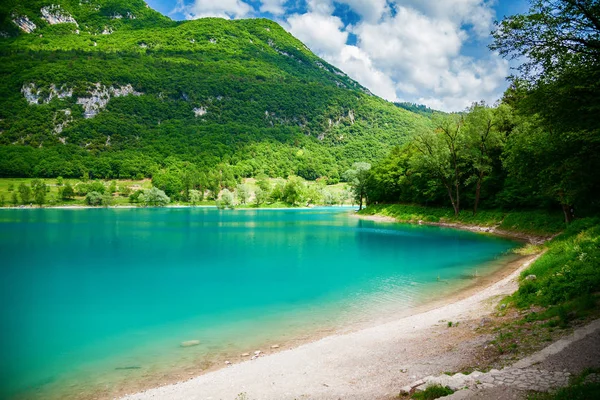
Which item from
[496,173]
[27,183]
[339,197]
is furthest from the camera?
[339,197]

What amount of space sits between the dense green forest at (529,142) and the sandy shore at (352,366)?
783cm

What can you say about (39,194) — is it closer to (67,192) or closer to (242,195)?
(67,192)

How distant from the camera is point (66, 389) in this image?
32.3 feet

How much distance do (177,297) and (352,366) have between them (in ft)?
43.6

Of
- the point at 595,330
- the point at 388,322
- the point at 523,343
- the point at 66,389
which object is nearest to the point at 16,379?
the point at 66,389

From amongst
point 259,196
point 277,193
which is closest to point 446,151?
point 259,196

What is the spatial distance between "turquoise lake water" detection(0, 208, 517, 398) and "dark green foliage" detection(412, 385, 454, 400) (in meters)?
7.12

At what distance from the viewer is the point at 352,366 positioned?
973cm

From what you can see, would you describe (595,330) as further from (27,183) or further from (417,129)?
(27,183)

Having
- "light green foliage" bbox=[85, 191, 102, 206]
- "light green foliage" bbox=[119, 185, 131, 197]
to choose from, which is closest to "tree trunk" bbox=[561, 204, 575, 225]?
"light green foliage" bbox=[85, 191, 102, 206]

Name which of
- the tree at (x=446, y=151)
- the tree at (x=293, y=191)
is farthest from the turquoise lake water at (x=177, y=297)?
the tree at (x=293, y=191)

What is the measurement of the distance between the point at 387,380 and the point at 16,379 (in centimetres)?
1087

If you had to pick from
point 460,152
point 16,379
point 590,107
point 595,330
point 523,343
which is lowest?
point 16,379

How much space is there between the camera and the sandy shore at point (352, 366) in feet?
26.9
